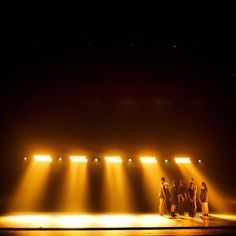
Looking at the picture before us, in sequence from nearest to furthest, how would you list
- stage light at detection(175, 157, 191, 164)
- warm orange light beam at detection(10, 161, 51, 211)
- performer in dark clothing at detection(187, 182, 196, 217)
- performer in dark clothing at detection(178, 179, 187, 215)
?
performer in dark clothing at detection(187, 182, 196, 217) < performer in dark clothing at detection(178, 179, 187, 215) < warm orange light beam at detection(10, 161, 51, 211) < stage light at detection(175, 157, 191, 164)

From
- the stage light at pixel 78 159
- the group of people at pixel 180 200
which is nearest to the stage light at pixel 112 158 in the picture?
the stage light at pixel 78 159

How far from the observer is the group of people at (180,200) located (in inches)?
638

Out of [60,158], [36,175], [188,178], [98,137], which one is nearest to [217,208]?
[188,178]

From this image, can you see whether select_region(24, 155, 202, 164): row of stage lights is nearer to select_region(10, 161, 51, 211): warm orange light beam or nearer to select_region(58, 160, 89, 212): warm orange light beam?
select_region(58, 160, 89, 212): warm orange light beam

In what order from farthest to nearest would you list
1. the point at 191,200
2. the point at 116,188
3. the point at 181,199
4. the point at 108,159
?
the point at 116,188 → the point at 108,159 → the point at 181,199 → the point at 191,200

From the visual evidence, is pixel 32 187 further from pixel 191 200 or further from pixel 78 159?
pixel 191 200

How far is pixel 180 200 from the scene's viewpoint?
16891 millimetres

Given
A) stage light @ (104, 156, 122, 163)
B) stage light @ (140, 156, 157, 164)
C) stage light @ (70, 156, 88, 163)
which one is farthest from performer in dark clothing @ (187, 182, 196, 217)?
stage light @ (70, 156, 88, 163)

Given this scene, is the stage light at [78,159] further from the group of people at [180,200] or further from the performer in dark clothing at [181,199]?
the performer in dark clothing at [181,199]

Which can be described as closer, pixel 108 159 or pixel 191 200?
pixel 191 200

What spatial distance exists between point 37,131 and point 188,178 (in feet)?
34.5

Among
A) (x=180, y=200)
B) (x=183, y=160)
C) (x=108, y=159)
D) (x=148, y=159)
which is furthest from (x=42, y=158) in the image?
(x=183, y=160)

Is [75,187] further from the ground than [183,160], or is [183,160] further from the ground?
[183,160]

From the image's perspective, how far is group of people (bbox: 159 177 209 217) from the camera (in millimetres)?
16203
